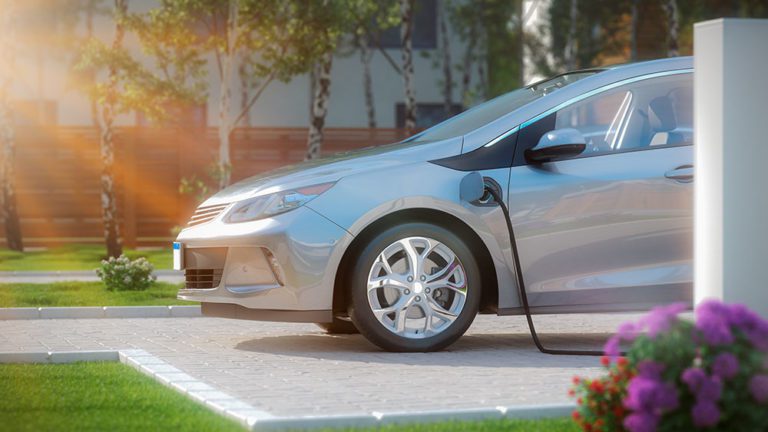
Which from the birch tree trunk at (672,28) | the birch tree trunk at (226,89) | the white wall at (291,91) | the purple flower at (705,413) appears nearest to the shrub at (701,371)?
the purple flower at (705,413)

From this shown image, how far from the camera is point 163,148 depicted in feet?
75.6

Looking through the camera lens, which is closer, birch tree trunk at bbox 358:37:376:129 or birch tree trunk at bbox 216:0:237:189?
birch tree trunk at bbox 216:0:237:189

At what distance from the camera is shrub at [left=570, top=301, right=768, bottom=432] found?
4.49 metres

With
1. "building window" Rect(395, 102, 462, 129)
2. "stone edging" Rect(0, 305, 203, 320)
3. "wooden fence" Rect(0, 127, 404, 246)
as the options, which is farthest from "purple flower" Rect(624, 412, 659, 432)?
"building window" Rect(395, 102, 462, 129)

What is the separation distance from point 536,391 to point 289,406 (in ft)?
4.28

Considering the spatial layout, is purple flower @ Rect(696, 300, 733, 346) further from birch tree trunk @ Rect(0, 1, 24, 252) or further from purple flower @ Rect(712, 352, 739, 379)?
birch tree trunk @ Rect(0, 1, 24, 252)

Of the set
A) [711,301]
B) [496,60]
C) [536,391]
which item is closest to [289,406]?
[536,391]

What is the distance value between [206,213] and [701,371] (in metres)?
4.95

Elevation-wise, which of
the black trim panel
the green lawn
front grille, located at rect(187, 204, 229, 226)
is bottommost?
the green lawn

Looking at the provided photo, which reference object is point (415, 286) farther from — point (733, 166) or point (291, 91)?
point (291, 91)

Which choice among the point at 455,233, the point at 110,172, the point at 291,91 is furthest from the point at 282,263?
the point at 291,91

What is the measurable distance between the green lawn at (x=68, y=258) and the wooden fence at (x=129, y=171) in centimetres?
47

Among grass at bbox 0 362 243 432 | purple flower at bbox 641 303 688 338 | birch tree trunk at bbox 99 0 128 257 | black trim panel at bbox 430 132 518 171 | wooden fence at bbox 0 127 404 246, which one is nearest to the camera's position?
purple flower at bbox 641 303 688 338

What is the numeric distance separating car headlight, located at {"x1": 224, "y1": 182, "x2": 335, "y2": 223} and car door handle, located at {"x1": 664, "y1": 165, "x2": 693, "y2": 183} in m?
2.13
